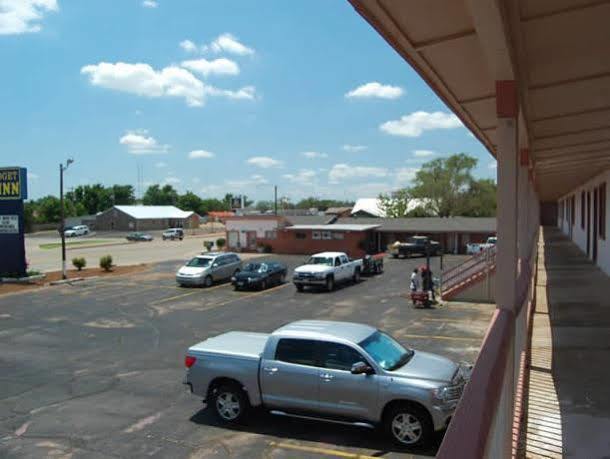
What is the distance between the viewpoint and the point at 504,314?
5.02m

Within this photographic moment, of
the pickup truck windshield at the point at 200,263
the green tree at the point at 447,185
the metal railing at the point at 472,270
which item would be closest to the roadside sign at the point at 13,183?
the pickup truck windshield at the point at 200,263

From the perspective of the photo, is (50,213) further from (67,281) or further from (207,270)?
(207,270)

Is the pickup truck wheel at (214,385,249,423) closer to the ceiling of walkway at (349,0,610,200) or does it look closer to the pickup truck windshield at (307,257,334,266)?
the ceiling of walkway at (349,0,610,200)

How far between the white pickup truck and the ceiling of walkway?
19.4 metres

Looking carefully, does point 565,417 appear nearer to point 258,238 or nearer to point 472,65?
point 472,65

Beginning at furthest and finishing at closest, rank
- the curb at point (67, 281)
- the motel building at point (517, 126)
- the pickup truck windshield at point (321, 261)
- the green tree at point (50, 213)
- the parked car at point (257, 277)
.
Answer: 1. the green tree at point (50, 213)
2. the curb at point (67, 281)
3. the pickup truck windshield at point (321, 261)
4. the parked car at point (257, 277)
5. the motel building at point (517, 126)

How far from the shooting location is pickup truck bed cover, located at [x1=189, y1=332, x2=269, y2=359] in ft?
30.8

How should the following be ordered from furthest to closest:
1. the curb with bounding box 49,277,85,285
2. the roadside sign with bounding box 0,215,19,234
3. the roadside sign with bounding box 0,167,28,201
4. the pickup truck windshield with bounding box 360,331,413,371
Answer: the roadside sign with bounding box 0,215,19,234
the roadside sign with bounding box 0,167,28,201
the curb with bounding box 49,277,85,285
the pickup truck windshield with bounding box 360,331,413,371

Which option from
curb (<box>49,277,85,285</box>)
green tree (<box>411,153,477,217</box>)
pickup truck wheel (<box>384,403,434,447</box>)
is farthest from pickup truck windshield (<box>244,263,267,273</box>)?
green tree (<box>411,153,477,217</box>)

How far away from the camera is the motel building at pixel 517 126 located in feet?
11.5

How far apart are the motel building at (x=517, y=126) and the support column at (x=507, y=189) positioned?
0.01 meters

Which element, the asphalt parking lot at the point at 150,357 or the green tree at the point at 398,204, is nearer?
the asphalt parking lot at the point at 150,357

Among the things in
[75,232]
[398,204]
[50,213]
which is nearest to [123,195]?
[50,213]

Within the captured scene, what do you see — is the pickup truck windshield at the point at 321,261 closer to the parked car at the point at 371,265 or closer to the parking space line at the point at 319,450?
the parked car at the point at 371,265
